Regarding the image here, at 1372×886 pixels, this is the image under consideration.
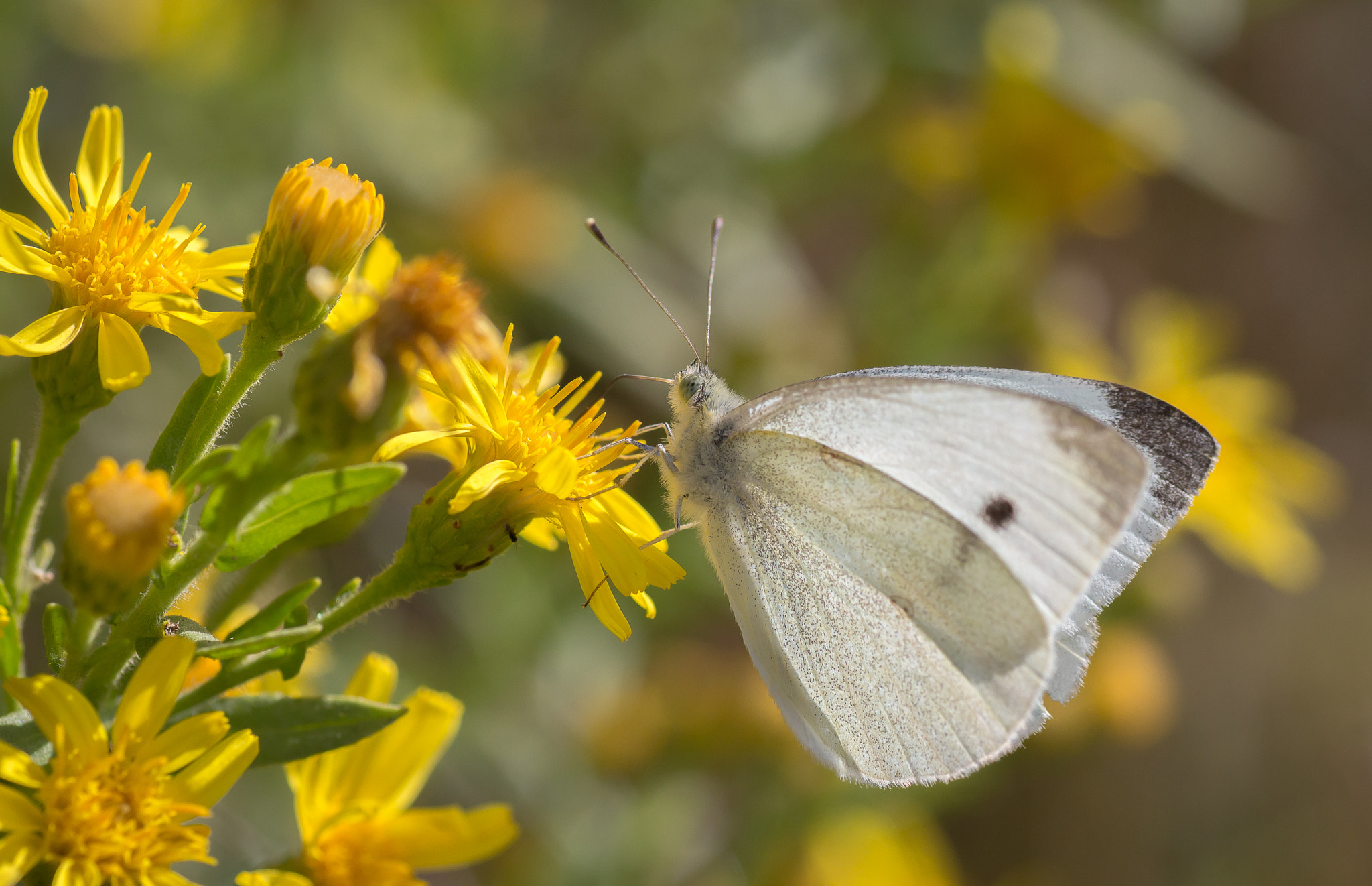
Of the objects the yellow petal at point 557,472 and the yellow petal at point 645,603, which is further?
the yellow petal at point 645,603

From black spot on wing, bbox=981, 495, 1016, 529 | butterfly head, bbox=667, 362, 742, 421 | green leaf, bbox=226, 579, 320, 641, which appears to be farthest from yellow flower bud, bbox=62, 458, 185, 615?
black spot on wing, bbox=981, 495, 1016, 529

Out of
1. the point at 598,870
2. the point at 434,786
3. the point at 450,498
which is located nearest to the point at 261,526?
the point at 450,498

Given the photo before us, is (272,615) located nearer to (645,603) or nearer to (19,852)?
(19,852)

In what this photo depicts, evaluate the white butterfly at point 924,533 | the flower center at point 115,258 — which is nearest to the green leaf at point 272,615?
the flower center at point 115,258

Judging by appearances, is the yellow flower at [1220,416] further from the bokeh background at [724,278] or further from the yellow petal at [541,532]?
the yellow petal at [541,532]

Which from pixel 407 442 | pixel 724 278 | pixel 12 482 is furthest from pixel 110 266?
pixel 724 278

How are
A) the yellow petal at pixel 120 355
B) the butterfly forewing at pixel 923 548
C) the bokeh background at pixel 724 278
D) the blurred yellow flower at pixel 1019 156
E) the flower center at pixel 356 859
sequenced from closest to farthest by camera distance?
the yellow petal at pixel 120 355, the flower center at pixel 356 859, the butterfly forewing at pixel 923 548, the bokeh background at pixel 724 278, the blurred yellow flower at pixel 1019 156
